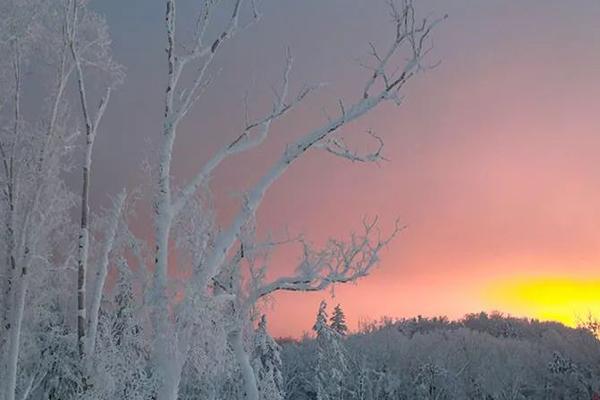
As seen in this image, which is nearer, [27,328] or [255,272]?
[255,272]

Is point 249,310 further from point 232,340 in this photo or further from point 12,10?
point 12,10

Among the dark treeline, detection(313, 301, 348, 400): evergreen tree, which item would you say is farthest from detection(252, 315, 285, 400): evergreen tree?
the dark treeline

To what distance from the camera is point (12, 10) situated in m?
18.8

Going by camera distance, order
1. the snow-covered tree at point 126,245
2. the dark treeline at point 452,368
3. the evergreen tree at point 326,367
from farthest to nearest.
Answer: the dark treeline at point 452,368 → the evergreen tree at point 326,367 → the snow-covered tree at point 126,245

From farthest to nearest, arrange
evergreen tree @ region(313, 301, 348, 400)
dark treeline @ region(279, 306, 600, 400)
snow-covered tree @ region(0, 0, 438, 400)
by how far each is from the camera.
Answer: dark treeline @ region(279, 306, 600, 400) → evergreen tree @ region(313, 301, 348, 400) → snow-covered tree @ region(0, 0, 438, 400)

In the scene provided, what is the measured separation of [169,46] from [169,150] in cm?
174

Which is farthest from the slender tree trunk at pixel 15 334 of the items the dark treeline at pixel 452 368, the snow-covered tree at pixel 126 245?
the dark treeline at pixel 452 368

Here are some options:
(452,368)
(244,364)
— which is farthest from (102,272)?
(452,368)

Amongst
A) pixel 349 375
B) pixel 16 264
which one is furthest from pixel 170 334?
pixel 349 375

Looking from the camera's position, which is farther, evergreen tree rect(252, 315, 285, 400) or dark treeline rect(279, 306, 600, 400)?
dark treeline rect(279, 306, 600, 400)

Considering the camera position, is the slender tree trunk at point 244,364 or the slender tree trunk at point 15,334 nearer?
the slender tree trunk at point 244,364

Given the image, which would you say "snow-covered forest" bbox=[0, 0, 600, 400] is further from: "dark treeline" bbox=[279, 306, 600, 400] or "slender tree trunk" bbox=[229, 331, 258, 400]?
"dark treeline" bbox=[279, 306, 600, 400]

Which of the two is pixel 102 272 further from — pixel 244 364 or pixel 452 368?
pixel 452 368

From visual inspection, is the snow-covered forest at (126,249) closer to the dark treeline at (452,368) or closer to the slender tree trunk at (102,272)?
the slender tree trunk at (102,272)
